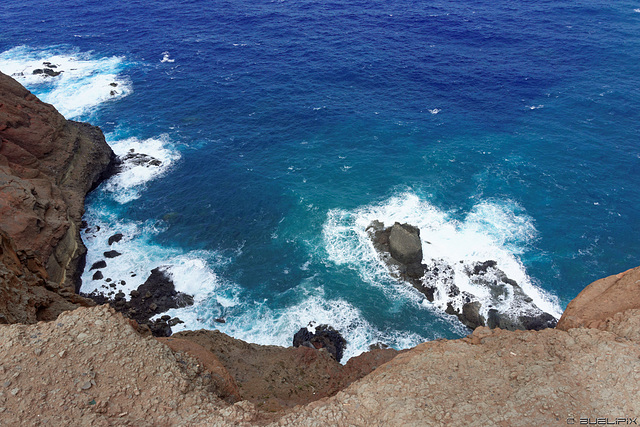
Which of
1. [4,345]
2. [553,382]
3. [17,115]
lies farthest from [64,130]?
[553,382]

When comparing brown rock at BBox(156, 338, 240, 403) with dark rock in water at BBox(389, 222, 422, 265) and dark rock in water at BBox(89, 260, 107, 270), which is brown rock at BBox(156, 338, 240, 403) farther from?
dark rock in water at BBox(389, 222, 422, 265)

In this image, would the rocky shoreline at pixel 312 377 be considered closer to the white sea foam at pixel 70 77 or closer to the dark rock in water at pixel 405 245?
the dark rock in water at pixel 405 245

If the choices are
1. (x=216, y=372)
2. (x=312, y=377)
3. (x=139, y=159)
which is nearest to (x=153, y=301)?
(x=312, y=377)

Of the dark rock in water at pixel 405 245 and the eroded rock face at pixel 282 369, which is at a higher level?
the eroded rock face at pixel 282 369

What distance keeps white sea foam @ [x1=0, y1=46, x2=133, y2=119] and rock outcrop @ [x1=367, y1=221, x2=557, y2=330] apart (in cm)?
7449

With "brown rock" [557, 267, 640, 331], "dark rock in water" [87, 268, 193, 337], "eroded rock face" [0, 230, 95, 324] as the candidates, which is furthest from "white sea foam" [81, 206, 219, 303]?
"brown rock" [557, 267, 640, 331]

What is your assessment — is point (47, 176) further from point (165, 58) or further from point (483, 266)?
point (483, 266)

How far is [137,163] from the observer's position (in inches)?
3027

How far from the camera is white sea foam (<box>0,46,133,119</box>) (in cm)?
9400

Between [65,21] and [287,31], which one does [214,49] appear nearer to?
[287,31]

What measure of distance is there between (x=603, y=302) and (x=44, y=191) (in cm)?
6687

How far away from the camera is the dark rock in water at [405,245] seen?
58.7m

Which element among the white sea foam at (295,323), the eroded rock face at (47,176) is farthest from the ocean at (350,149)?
the eroded rock face at (47,176)

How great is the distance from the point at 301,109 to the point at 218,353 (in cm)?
6209
